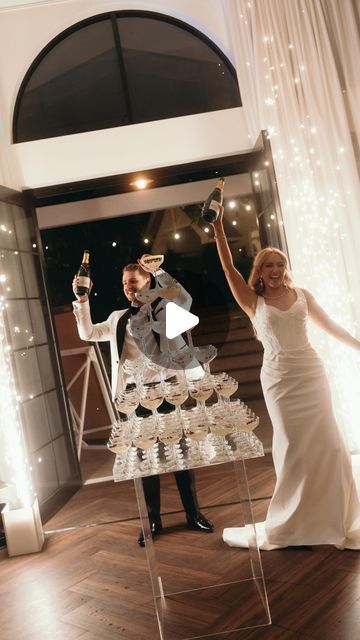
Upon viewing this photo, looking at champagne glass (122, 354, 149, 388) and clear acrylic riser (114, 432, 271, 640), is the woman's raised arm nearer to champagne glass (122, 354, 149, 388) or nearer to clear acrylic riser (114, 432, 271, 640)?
champagne glass (122, 354, 149, 388)

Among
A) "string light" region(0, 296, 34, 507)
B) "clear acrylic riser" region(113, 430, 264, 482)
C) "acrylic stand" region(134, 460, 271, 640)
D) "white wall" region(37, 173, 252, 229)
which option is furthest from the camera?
"white wall" region(37, 173, 252, 229)

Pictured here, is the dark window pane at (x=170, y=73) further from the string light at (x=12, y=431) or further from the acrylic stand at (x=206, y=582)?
the acrylic stand at (x=206, y=582)

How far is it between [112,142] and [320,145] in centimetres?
149

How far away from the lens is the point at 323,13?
3525 mm

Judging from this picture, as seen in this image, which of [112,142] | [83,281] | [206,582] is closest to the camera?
[206,582]

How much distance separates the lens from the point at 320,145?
11.3 feet

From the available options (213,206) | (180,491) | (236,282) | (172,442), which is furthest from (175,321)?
(172,442)

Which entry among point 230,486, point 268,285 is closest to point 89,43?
point 268,285

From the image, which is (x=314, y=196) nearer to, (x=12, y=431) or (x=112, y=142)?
(x=112, y=142)

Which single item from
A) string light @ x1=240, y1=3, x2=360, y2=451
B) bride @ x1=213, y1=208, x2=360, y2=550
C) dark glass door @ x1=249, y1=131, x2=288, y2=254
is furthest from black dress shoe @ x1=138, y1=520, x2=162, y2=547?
dark glass door @ x1=249, y1=131, x2=288, y2=254

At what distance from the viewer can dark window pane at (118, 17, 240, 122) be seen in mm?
4121

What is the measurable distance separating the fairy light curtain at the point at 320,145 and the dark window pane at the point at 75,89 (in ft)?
4.05

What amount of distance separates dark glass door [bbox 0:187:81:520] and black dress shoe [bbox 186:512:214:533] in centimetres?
110

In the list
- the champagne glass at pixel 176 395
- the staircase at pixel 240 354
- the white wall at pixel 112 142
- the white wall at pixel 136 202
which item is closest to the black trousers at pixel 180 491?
the champagne glass at pixel 176 395
